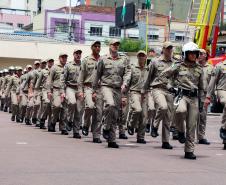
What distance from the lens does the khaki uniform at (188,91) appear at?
12.3 meters

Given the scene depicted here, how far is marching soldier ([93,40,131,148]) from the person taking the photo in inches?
538

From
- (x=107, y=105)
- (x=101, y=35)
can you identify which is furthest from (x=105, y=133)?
(x=101, y=35)

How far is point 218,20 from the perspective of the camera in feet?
97.6

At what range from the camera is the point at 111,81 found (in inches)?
555

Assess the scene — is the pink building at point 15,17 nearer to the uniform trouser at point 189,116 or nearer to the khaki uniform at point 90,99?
the khaki uniform at point 90,99

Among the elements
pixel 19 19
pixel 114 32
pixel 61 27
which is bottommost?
pixel 114 32

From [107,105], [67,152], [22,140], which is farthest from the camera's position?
[22,140]

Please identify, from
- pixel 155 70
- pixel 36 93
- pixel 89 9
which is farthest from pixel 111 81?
pixel 89 9

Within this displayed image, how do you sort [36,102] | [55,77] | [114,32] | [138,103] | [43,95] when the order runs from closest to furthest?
[138,103] → [55,77] → [43,95] → [36,102] → [114,32]

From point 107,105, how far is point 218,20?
55.9 feet

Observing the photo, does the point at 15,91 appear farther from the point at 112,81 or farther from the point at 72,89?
the point at 112,81

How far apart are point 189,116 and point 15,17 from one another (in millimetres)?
80392

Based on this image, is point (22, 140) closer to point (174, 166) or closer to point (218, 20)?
point (174, 166)

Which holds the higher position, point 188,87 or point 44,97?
point 188,87
